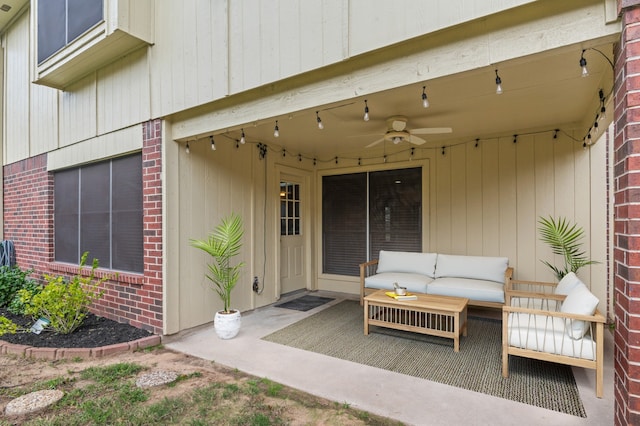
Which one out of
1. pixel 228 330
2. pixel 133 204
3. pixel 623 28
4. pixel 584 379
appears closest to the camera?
pixel 623 28

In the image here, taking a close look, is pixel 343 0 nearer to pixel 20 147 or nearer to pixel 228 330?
pixel 228 330

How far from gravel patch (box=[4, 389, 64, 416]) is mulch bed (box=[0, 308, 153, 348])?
34.1 inches

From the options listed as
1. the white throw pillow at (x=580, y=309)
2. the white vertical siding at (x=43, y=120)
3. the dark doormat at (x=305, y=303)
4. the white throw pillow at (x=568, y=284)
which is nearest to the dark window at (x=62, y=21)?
the white vertical siding at (x=43, y=120)

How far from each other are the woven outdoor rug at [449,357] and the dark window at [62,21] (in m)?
4.14

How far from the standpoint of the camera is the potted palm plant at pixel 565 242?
3789mm

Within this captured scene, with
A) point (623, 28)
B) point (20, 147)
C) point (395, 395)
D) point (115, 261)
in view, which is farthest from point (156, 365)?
point (20, 147)

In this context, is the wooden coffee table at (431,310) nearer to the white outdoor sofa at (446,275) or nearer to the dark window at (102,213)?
the white outdoor sofa at (446,275)

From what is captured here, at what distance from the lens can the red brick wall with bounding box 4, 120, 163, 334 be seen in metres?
3.66

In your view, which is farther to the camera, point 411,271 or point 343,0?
point 411,271

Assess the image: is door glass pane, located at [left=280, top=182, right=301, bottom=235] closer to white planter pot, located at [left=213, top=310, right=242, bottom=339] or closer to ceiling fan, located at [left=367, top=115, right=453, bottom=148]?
white planter pot, located at [left=213, top=310, right=242, bottom=339]

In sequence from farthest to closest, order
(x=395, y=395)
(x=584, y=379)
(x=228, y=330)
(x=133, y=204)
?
(x=133, y=204)
(x=228, y=330)
(x=584, y=379)
(x=395, y=395)

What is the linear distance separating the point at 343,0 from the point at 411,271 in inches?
140

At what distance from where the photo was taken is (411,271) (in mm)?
4781

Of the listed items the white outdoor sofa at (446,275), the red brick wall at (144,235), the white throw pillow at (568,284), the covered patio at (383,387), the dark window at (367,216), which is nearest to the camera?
the covered patio at (383,387)
